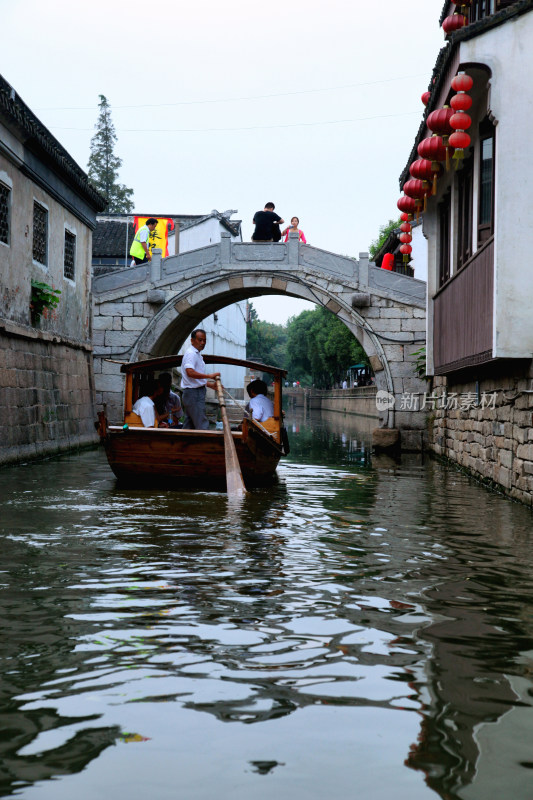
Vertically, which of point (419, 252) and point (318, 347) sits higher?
point (419, 252)

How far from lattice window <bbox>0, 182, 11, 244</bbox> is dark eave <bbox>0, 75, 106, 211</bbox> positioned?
839 millimetres

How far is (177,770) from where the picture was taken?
251cm

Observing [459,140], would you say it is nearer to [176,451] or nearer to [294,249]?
[176,451]

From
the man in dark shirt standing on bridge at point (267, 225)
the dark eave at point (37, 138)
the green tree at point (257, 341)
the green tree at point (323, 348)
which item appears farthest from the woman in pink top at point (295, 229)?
the green tree at point (257, 341)

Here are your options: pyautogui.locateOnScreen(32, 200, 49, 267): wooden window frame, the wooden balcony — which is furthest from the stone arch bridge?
the wooden balcony

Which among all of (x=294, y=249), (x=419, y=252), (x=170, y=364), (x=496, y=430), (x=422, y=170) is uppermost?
(x=419, y=252)

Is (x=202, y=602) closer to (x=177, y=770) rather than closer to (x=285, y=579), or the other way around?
(x=285, y=579)

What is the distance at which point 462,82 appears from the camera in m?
8.70

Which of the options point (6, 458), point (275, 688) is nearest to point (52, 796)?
point (275, 688)

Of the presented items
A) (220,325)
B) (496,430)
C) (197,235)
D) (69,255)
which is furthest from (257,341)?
(496,430)

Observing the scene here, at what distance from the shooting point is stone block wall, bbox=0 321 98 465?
12.4 m

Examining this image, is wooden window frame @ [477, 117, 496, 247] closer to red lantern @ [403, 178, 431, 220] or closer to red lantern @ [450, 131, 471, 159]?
red lantern @ [450, 131, 471, 159]

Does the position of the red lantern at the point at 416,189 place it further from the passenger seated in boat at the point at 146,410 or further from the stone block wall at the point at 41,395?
the stone block wall at the point at 41,395

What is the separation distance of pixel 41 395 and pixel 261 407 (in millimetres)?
4656
